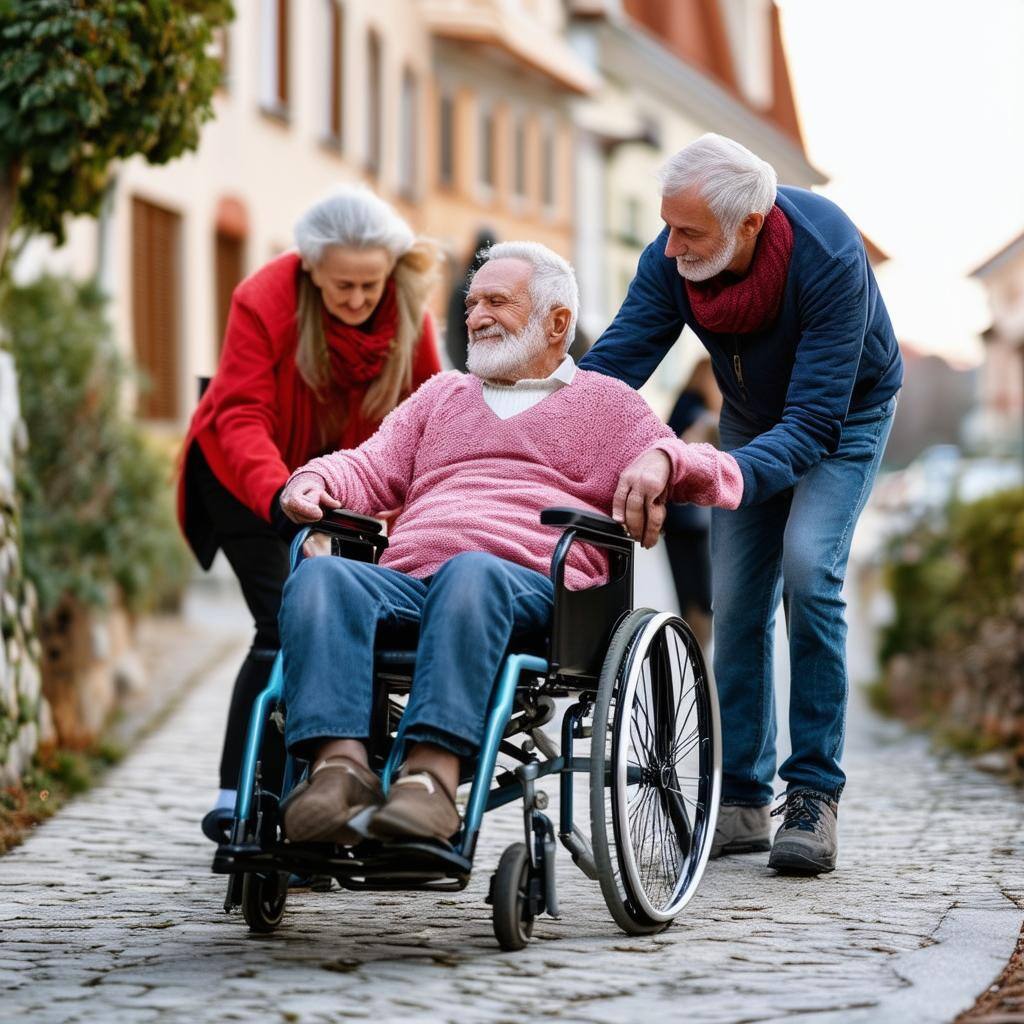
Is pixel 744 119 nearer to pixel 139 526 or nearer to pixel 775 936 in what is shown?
pixel 139 526

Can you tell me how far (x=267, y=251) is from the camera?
20.4m

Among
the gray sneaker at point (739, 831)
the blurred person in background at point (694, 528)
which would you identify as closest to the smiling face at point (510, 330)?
the gray sneaker at point (739, 831)

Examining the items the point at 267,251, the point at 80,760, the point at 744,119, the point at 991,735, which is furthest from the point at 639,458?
the point at 744,119

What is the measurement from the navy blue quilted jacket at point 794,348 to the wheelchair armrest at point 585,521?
409mm

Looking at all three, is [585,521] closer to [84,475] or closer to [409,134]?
[84,475]

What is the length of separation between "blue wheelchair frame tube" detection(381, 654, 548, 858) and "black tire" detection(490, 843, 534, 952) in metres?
0.12

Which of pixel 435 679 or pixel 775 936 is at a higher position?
pixel 435 679

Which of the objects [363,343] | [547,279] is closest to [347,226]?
[363,343]

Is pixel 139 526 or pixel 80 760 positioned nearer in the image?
pixel 80 760

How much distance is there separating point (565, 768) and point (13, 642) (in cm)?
269

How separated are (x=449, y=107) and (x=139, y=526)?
22916mm

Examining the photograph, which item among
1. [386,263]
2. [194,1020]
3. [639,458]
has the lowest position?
[194,1020]

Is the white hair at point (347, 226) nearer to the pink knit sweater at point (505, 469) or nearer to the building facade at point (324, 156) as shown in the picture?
the building facade at point (324, 156)

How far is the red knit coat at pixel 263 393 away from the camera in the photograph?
559 centimetres
